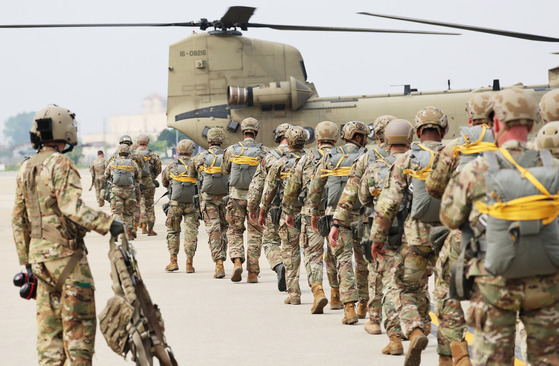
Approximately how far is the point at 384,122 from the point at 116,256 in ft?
12.0

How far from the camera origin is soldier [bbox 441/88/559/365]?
3.88 metres

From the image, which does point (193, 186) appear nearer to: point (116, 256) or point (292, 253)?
point (292, 253)

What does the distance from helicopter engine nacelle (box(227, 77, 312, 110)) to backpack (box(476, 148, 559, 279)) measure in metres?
14.7

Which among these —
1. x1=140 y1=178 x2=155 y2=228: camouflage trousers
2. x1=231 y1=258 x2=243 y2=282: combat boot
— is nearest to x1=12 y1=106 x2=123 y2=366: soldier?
x1=231 y1=258 x2=243 y2=282: combat boot

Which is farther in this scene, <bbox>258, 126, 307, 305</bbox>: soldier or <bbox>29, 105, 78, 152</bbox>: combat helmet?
<bbox>258, 126, 307, 305</bbox>: soldier

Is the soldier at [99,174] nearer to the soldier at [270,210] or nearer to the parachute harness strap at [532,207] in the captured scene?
the soldier at [270,210]

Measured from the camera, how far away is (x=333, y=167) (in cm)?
793

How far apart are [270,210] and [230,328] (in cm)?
247

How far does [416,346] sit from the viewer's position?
5.62 m

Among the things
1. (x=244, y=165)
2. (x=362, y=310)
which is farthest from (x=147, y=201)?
(x=362, y=310)

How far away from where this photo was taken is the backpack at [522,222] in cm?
387

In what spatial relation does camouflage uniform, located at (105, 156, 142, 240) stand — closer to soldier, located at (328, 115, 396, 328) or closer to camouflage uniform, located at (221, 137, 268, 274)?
camouflage uniform, located at (221, 137, 268, 274)

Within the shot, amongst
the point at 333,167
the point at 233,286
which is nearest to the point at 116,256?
the point at 333,167

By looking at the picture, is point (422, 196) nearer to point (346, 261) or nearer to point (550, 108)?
point (550, 108)
